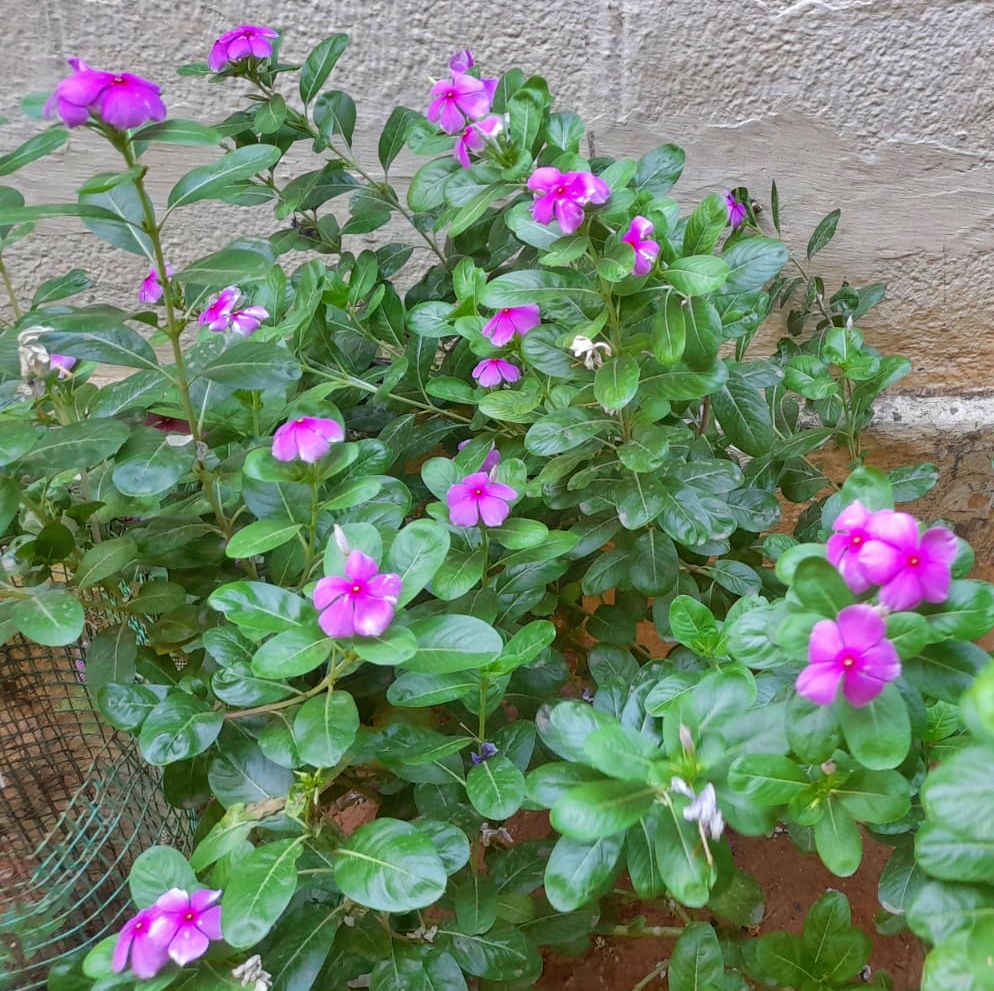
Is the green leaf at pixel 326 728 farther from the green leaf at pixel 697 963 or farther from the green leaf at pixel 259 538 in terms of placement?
the green leaf at pixel 697 963

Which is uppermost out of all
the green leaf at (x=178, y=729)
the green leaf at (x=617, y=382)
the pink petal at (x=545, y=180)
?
the pink petal at (x=545, y=180)

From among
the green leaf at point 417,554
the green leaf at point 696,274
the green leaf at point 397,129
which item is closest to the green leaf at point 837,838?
the green leaf at point 417,554

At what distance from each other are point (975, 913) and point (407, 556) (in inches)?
18.6

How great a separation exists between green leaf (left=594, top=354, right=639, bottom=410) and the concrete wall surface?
0.78 m

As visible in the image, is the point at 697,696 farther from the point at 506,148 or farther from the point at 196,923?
the point at 506,148

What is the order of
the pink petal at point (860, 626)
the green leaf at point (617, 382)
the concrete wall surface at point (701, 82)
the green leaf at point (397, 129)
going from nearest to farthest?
the pink petal at point (860, 626) → the green leaf at point (617, 382) → the green leaf at point (397, 129) → the concrete wall surface at point (701, 82)

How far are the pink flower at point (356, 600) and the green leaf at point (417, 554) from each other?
4 centimetres

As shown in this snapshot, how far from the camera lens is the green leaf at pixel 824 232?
1441mm

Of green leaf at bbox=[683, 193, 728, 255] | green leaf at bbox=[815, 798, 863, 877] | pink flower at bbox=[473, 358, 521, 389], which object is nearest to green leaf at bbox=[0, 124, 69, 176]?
pink flower at bbox=[473, 358, 521, 389]

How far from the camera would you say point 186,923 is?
66 centimetres

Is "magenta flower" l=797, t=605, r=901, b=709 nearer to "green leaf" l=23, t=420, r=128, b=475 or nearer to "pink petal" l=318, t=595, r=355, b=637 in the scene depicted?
"pink petal" l=318, t=595, r=355, b=637

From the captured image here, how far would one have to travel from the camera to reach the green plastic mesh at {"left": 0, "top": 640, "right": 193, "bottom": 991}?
939 mm

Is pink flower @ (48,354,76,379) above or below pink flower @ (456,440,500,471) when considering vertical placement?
above

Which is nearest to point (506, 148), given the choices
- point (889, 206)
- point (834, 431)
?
point (834, 431)
